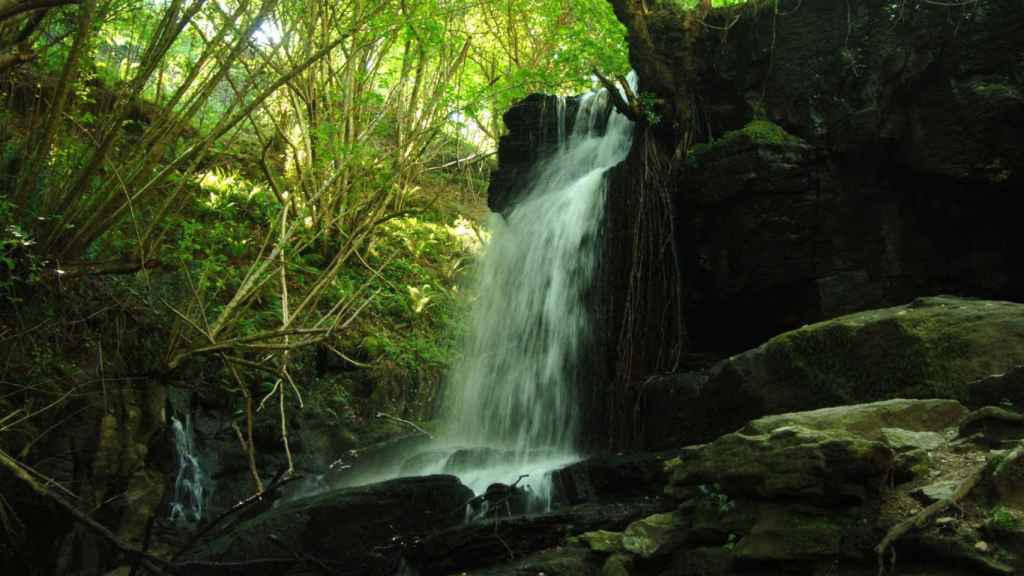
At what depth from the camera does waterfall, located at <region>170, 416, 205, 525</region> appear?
6980 mm

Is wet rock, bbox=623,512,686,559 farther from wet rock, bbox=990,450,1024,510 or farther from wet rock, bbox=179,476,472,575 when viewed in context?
wet rock, bbox=179,476,472,575

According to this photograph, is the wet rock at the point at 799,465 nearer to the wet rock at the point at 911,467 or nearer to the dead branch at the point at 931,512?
the wet rock at the point at 911,467

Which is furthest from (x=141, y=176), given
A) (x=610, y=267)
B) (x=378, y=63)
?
(x=378, y=63)

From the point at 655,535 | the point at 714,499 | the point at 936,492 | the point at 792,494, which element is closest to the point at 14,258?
the point at 655,535

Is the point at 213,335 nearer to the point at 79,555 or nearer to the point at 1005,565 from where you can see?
the point at 79,555

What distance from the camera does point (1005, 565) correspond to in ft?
8.98

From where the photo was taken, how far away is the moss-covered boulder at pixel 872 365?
443 centimetres

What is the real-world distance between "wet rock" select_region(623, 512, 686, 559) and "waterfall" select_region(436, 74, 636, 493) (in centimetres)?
305

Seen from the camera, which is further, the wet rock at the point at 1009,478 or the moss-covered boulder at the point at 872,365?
the moss-covered boulder at the point at 872,365

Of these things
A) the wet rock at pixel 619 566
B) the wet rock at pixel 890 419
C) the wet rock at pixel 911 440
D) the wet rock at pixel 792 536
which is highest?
the wet rock at pixel 890 419

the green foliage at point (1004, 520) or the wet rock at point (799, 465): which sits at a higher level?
the wet rock at point (799, 465)

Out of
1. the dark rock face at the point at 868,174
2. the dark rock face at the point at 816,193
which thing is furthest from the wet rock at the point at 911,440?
the dark rock face at the point at 868,174

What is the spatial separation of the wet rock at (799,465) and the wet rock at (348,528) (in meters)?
2.55

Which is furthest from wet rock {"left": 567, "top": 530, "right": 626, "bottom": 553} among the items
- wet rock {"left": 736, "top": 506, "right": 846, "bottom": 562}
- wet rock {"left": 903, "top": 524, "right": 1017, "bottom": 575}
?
wet rock {"left": 903, "top": 524, "right": 1017, "bottom": 575}
